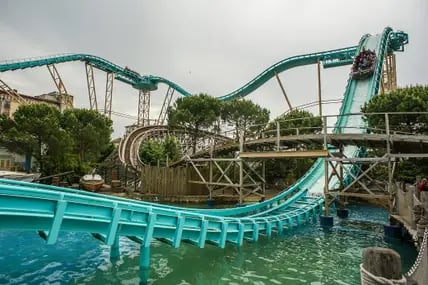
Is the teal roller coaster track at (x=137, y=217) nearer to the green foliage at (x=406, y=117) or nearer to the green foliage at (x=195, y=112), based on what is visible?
the green foliage at (x=406, y=117)

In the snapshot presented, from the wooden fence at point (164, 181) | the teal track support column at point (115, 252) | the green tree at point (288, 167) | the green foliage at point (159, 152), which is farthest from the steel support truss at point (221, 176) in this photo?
the teal track support column at point (115, 252)

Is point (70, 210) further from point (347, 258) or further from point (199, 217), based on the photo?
point (347, 258)

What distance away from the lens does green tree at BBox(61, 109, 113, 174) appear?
25609 millimetres

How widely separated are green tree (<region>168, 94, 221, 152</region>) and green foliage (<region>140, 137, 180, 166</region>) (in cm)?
395

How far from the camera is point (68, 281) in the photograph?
624 centimetres

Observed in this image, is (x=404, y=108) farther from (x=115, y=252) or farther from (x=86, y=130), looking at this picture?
(x=86, y=130)

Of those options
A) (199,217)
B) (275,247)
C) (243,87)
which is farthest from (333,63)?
(199,217)

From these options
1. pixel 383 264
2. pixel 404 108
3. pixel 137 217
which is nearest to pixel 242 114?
pixel 404 108

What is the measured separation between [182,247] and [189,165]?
12.8 m

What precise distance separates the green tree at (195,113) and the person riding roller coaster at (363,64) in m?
13.3

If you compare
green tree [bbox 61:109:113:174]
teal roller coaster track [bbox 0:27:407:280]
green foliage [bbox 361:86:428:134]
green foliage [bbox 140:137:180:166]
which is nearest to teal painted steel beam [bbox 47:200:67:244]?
teal roller coaster track [bbox 0:27:407:280]

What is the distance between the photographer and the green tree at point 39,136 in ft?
72.9

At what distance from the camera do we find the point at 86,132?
26.4 m

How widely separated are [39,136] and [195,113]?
14.4 meters
